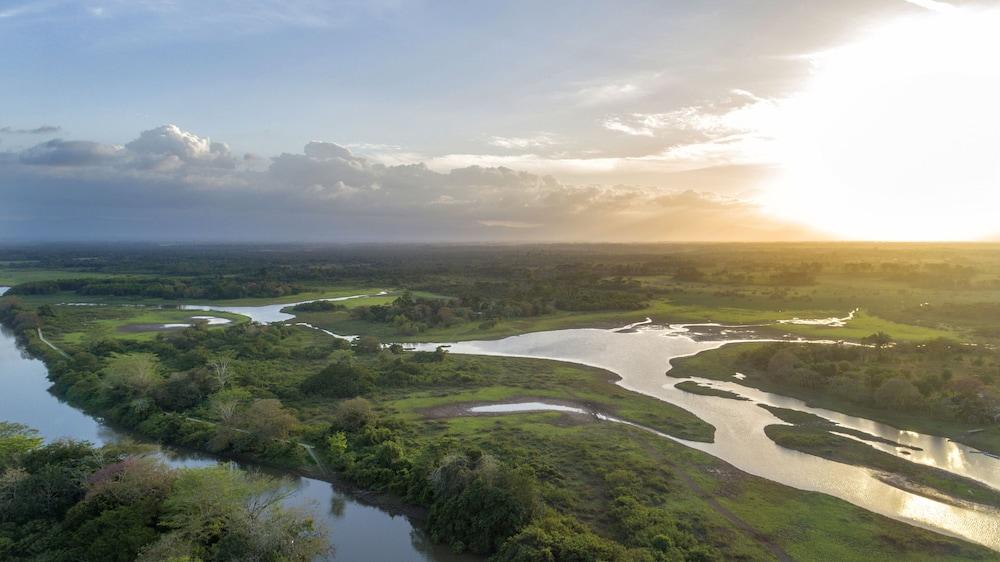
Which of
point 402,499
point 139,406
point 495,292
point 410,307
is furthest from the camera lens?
point 495,292

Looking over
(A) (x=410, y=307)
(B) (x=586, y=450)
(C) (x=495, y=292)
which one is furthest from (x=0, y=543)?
(C) (x=495, y=292)

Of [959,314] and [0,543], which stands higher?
[959,314]

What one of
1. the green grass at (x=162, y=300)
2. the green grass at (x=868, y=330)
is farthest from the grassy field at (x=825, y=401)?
the green grass at (x=162, y=300)

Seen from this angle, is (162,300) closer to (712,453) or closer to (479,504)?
(479,504)

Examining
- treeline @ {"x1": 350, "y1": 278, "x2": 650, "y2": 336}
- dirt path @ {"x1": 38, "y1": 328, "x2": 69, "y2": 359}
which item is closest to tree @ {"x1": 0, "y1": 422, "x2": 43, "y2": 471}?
dirt path @ {"x1": 38, "y1": 328, "x2": 69, "y2": 359}

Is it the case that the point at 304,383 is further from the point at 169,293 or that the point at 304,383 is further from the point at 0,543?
the point at 169,293

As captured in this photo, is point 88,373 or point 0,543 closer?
point 0,543
